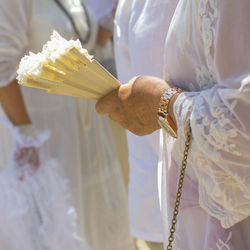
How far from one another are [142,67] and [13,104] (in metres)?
0.80

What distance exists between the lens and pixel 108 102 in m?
1.15

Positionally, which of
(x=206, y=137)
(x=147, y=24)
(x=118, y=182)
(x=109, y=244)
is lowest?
(x=109, y=244)

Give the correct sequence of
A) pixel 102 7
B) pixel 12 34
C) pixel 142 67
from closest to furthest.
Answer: pixel 142 67 → pixel 12 34 → pixel 102 7

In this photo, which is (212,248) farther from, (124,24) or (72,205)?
(72,205)

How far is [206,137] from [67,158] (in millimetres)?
1302

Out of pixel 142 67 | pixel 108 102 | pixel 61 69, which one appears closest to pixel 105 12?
pixel 142 67

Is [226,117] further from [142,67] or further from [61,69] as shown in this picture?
[142,67]

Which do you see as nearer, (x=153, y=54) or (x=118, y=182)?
(x=153, y=54)

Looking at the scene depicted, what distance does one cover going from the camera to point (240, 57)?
838 millimetres

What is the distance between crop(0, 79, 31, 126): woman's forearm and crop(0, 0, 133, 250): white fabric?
0.23 feet

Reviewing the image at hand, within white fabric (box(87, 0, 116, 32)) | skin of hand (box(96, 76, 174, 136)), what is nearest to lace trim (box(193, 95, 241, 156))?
skin of hand (box(96, 76, 174, 136))

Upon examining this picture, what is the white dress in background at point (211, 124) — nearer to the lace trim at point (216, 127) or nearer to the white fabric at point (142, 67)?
the lace trim at point (216, 127)

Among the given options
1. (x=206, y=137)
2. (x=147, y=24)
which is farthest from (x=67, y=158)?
(x=206, y=137)

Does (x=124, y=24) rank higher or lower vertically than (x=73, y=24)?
lower
